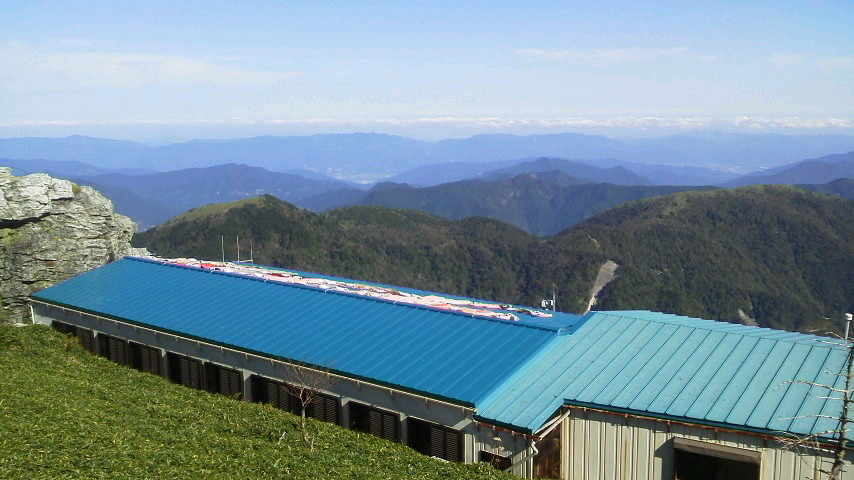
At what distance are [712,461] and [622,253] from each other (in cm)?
10552

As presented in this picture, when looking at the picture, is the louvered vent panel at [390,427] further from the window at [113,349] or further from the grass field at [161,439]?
the window at [113,349]

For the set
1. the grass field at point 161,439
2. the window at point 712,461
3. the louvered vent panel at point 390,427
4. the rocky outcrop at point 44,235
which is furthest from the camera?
the rocky outcrop at point 44,235

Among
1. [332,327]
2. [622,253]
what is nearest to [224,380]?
[332,327]

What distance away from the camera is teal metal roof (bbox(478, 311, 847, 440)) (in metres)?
13.6

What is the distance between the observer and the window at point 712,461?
13.1 m

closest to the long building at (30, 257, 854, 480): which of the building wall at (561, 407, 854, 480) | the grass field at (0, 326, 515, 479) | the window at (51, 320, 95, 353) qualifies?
the building wall at (561, 407, 854, 480)

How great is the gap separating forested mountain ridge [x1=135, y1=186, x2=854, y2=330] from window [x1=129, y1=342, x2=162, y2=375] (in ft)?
262

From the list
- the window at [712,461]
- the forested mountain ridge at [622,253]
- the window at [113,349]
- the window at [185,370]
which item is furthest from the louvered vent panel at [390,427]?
the forested mountain ridge at [622,253]

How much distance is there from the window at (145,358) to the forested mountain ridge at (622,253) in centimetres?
8001

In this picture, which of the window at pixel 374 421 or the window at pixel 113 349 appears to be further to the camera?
the window at pixel 113 349

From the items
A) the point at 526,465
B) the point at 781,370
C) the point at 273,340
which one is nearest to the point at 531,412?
the point at 526,465

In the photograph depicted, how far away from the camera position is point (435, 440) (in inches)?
625

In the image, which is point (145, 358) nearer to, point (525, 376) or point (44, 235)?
point (525, 376)

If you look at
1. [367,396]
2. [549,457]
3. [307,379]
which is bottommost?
[549,457]
